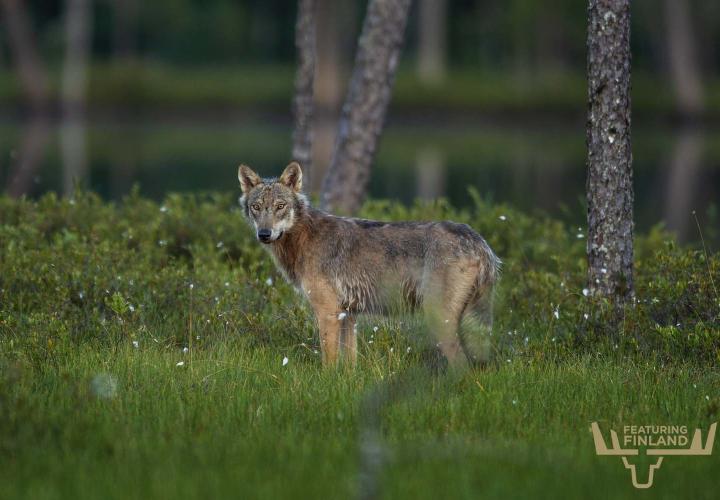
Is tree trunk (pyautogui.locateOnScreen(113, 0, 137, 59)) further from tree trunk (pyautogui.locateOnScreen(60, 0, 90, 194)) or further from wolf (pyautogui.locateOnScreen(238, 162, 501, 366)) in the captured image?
wolf (pyautogui.locateOnScreen(238, 162, 501, 366))

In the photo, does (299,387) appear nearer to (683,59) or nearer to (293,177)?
(293,177)

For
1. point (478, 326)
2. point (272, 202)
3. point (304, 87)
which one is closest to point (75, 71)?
point (304, 87)

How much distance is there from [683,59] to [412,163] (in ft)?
94.7

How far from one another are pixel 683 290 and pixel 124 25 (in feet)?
200

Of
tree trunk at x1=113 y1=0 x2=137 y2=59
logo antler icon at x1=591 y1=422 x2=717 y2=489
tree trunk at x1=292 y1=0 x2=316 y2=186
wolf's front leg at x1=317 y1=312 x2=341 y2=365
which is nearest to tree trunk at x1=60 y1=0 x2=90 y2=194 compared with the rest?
tree trunk at x1=113 y1=0 x2=137 y2=59

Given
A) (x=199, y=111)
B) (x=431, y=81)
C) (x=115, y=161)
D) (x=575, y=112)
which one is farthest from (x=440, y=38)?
(x=115, y=161)

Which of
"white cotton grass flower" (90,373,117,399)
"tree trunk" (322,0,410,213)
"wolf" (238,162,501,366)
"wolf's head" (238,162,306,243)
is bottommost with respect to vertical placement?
"white cotton grass flower" (90,373,117,399)

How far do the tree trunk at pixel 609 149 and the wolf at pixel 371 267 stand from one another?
1.64 m

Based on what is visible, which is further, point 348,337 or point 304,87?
point 304,87

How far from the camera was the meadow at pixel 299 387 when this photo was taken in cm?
672

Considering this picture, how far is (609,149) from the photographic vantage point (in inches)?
430

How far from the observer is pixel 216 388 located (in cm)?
871

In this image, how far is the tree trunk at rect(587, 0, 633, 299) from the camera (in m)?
10.9

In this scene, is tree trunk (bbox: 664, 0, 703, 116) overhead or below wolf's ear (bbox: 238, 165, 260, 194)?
overhead
